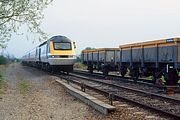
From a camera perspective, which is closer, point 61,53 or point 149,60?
point 149,60

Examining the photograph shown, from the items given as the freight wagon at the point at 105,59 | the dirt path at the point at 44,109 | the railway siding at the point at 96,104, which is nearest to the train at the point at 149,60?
the freight wagon at the point at 105,59

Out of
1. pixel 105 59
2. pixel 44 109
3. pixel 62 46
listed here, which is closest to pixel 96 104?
pixel 44 109

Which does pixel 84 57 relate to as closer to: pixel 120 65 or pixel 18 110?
pixel 120 65

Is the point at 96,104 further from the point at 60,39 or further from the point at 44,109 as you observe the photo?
the point at 60,39

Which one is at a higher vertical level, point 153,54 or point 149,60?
point 153,54

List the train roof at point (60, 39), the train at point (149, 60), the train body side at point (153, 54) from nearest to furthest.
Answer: the train body side at point (153, 54) < the train at point (149, 60) < the train roof at point (60, 39)

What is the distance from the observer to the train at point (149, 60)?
18184 millimetres

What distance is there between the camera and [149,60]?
21062mm

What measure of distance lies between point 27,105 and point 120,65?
15.1 metres

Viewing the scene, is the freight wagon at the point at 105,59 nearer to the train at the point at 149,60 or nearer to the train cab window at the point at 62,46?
the train at the point at 149,60

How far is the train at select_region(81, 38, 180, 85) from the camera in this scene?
1818 centimetres

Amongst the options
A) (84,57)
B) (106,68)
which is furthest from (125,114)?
(84,57)

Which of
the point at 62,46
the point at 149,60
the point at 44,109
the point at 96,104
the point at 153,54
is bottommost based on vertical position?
the point at 44,109

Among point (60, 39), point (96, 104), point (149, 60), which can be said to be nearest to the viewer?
point (96, 104)
